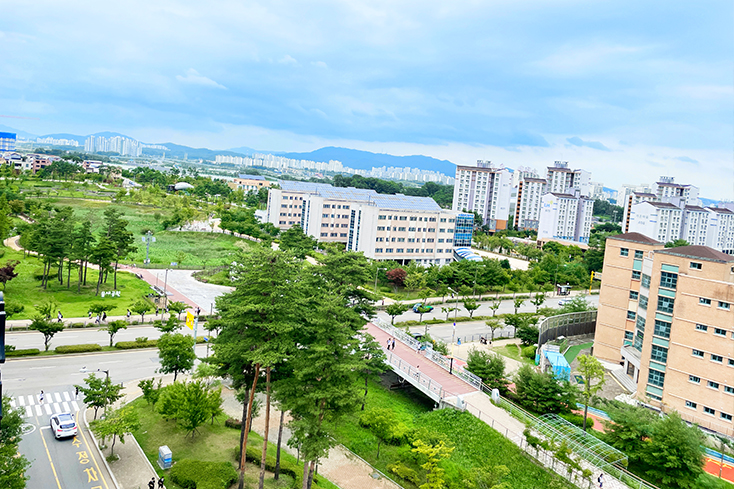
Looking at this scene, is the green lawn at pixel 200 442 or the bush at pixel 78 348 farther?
the bush at pixel 78 348

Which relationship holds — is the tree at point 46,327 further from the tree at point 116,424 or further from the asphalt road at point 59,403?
the tree at point 116,424

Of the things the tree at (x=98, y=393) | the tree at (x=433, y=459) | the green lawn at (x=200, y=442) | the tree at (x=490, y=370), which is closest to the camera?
the tree at (x=433, y=459)

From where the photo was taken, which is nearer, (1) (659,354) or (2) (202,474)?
(2) (202,474)

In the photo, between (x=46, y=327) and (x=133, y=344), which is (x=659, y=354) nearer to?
(x=133, y=344)

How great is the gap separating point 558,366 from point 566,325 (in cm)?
1095

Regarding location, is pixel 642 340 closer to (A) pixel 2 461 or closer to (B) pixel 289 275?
(B) pixel 289 275

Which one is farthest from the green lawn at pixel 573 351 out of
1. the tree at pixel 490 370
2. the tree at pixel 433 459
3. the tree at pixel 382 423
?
the tree at pixel 433 459

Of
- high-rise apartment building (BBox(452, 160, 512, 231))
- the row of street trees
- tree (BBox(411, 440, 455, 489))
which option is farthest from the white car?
high-rise apartment building (BBox(452, 160, 512, 231))

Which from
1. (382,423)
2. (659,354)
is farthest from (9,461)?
(659,354)

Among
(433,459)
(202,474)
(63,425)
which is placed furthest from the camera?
(63,425)

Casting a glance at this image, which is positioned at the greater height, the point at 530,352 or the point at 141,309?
the point at 141,309

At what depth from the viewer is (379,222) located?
204 feet

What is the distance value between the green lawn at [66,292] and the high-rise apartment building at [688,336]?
36.4m

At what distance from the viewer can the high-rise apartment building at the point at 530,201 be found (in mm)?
116812
